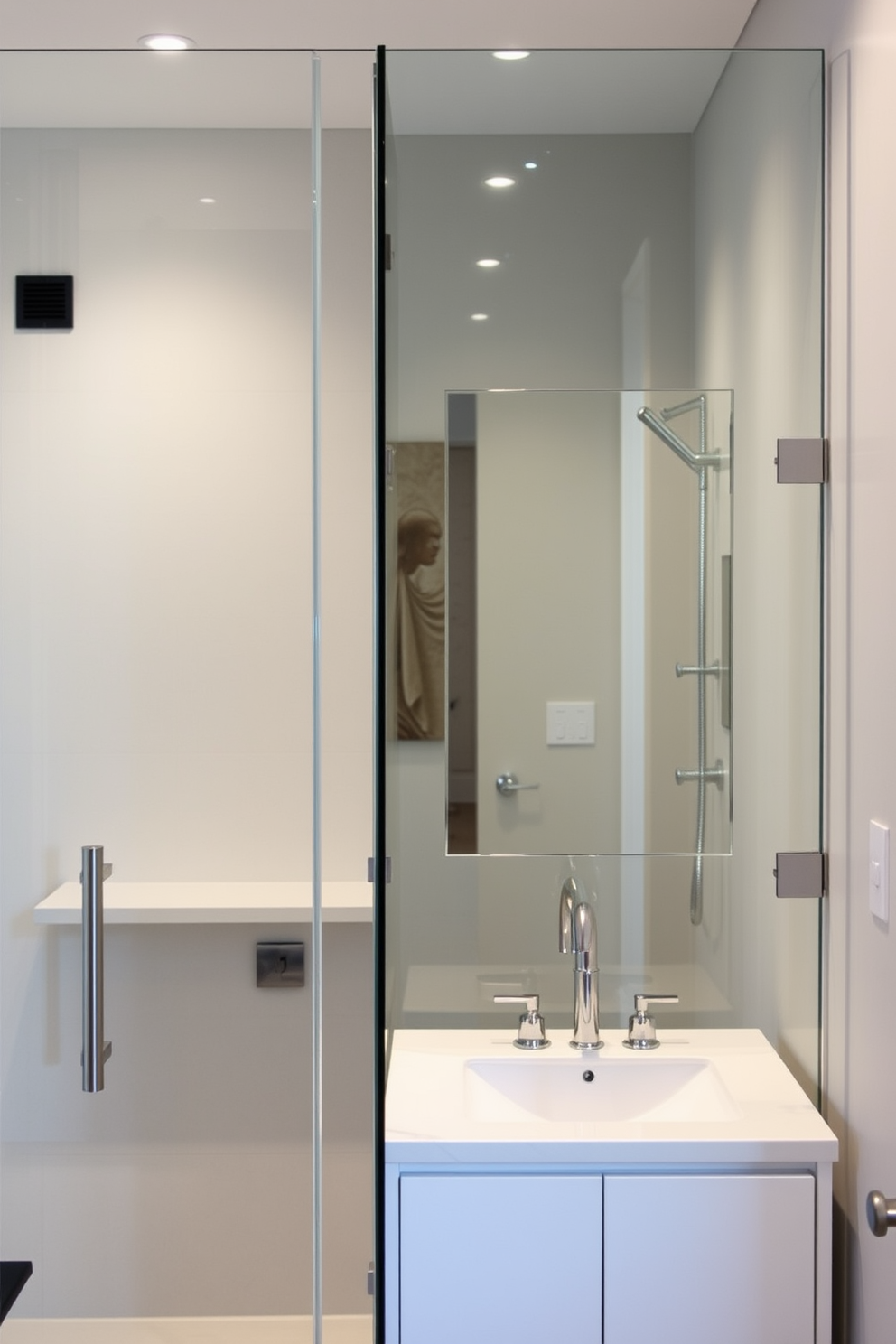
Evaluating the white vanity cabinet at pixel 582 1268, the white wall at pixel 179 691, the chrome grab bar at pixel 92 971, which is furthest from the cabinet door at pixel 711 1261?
the chrome grab bar at pixel 92 971

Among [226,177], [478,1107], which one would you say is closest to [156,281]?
[226,177]

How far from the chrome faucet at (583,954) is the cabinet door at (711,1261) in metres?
0.27

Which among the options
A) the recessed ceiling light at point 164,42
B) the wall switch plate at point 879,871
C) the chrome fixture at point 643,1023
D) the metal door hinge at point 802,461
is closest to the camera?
the wall switch plate at point 879,871

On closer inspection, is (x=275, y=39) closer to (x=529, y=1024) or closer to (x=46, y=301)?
(x=46, y=301)

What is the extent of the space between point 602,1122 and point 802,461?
103cm

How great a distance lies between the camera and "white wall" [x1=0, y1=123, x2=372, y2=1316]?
5.68 feet

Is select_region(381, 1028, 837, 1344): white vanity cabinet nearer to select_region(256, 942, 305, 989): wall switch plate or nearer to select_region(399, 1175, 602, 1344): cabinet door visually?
select_region(399, 1175, 602, 1344): cabinet door

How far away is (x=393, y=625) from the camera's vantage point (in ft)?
5.99

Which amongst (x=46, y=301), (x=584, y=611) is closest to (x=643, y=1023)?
(x=584, y=611)

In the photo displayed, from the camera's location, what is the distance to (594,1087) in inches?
75.3

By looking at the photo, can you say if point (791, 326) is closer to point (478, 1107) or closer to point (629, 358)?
point (629, 358)

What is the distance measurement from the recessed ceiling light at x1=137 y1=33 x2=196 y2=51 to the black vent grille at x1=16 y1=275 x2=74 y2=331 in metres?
0.80

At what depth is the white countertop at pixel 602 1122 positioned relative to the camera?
1.68 m

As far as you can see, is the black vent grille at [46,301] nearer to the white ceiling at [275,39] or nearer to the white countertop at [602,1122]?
the white ceiling at [275,39]
